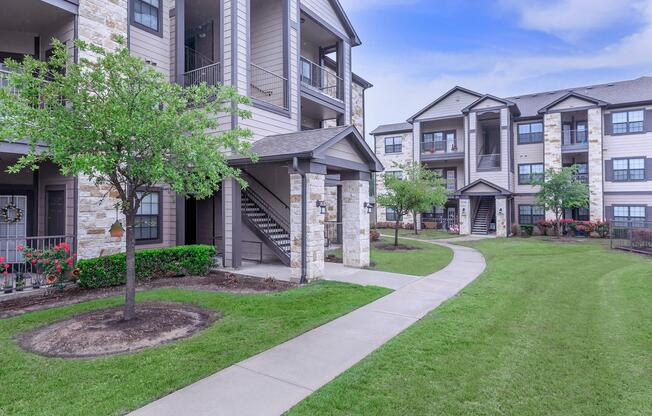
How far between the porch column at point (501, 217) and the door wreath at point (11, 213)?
1042 inches

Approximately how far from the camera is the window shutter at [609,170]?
26.0 m

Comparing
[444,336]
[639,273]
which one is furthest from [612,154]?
[444,336]

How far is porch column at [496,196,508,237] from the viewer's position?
26.5 metres

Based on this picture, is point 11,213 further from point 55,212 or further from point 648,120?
point 648,120

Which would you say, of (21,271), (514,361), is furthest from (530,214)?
(21,271)

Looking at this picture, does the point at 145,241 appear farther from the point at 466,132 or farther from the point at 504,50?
the point at 504,50

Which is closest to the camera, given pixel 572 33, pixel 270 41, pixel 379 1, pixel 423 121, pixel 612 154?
pixel 270 41

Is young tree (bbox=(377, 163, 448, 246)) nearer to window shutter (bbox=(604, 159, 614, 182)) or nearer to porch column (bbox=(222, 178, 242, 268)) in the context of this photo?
porch column (bbox=(222, 178, 242, 268))

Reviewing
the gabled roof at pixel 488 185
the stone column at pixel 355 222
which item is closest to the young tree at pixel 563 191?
the gabled roof at pixel 488 185

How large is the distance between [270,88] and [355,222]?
6.48 m

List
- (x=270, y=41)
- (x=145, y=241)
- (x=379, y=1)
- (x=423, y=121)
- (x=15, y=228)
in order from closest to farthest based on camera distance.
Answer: (x=15, y=228) → (x=145, y=241) → (x=270, y=41) → (x=379, y=1) → (x=423, y=121)

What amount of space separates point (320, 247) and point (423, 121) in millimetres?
24222

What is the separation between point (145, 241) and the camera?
40.0 ft

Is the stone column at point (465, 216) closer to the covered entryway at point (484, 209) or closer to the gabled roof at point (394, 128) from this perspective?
the covered entryway at point (484, 209)
